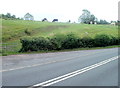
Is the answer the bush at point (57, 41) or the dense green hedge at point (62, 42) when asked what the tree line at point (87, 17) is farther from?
the bush at point (57, 41)

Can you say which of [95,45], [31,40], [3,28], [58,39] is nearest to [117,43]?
[95,45]

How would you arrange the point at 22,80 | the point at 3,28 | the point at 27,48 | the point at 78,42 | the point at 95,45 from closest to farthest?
the point at 22,80 → the point at 27,48 → the point at 78,42 → the point at 95,45 → the point at 3,28

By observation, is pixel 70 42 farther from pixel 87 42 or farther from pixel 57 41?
pixel 87 42

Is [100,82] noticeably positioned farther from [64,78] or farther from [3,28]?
[3,28]

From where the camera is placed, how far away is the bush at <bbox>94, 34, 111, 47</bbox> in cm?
4238

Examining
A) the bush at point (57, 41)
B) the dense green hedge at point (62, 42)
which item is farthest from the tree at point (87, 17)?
the bush at point (57, 41)

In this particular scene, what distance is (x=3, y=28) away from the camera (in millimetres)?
71000

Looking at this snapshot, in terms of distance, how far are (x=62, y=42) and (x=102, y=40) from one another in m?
13.4

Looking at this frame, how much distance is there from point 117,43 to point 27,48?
28.5m

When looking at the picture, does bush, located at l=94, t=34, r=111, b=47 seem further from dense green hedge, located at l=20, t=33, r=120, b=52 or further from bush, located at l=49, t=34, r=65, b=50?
bush, located at l=49, t=34, r=65, b=50

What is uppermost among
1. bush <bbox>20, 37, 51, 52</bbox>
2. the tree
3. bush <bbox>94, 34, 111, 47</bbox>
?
the tree

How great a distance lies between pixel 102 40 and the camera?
43781 millimetres

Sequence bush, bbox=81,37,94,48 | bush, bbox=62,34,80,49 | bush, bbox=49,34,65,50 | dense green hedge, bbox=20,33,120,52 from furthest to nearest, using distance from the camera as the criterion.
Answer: bush, bbox=81,37,94,48
bush, bbox=62,34,80,49
bush, bbox=49,34,65,50
dense green hedge, bbox=20,33,120,52

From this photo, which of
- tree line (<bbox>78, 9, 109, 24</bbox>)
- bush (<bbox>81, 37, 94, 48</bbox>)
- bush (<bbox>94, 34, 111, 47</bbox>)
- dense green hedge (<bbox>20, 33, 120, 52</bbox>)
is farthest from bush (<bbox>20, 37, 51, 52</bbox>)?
tree line (<bbox>78, 9, 109, 24</bbox>)
